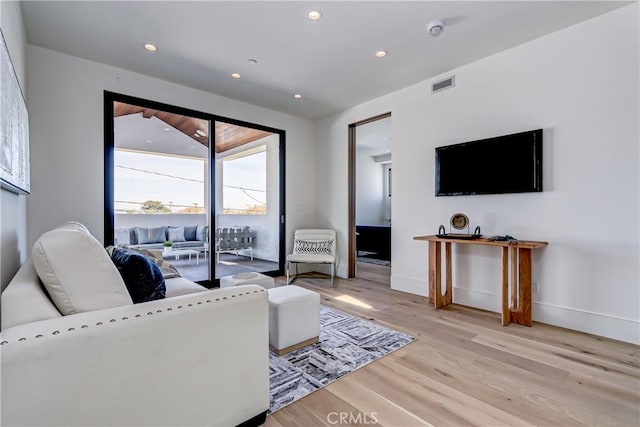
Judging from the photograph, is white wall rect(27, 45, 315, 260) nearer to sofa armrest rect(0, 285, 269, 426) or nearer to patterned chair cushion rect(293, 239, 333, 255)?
patterned chair cushion rect(293, 239, 333, 255)

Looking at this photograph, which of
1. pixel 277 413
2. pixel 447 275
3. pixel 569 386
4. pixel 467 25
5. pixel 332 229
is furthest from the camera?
pixel 332 229

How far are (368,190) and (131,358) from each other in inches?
304

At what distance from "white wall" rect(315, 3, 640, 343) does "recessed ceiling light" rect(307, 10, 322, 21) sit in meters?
1.85

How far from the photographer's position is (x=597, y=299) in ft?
8.44

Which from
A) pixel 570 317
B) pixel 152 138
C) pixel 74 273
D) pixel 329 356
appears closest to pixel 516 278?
pixel 570 317

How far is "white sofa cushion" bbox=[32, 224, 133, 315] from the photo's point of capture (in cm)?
113

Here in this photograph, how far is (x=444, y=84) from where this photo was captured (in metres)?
3.56

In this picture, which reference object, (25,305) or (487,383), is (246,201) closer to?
(25,305)

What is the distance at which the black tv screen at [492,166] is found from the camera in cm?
288

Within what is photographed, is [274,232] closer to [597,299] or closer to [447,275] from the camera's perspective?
[447,275]

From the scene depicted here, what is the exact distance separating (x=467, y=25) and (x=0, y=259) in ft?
12.0

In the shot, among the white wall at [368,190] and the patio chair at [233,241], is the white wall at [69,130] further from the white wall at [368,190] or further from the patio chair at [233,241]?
the white wall at [368,190]

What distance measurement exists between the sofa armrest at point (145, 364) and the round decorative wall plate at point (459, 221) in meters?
2.59

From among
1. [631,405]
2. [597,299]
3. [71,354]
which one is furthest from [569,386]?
[71,354]
